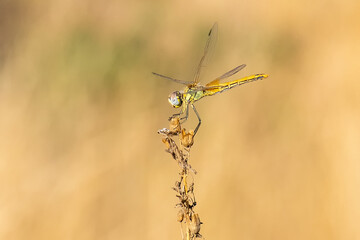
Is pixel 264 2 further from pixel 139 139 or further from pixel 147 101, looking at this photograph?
pixel 139 139

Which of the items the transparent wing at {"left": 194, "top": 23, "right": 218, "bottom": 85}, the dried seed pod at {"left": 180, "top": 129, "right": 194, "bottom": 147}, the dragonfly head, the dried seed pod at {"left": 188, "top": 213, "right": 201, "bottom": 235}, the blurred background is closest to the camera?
the dried seed pod at {"left": 188, "top": 213, "right": 201, "bottom": 235}

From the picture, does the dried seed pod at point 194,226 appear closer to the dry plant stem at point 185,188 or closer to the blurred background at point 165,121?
the dry plant stem at point 185,188

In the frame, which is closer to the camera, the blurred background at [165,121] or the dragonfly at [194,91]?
the dragonfly at [194,91]

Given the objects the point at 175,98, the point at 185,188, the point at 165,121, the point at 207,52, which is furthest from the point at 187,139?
the point at 165,121

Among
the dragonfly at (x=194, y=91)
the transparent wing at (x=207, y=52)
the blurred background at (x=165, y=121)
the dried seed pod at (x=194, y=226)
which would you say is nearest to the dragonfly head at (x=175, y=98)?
the dragonfly at (x=194, y=91)

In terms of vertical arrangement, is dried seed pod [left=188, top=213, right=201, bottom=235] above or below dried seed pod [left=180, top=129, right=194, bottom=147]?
below

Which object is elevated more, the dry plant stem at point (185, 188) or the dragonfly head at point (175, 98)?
the dragonfly head at point (175, 98)

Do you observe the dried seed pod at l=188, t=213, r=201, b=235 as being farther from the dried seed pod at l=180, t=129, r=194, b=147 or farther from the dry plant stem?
the dried seed pod at l=180, t=129, r=194, b=147

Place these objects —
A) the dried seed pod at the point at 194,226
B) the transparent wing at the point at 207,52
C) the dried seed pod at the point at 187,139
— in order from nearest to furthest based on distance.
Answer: the dried seed pod at the point at 194,226 → the dried seed pod at the point at 187,139 → the transparent wing at the point at 207,52

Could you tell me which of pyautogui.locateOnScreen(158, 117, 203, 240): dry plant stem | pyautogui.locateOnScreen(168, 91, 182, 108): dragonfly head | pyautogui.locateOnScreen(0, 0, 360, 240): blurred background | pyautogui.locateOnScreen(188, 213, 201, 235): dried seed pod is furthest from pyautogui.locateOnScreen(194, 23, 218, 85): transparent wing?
pyautogui.locateOnScreen(188, 213, 201, 235): dried seed pod
